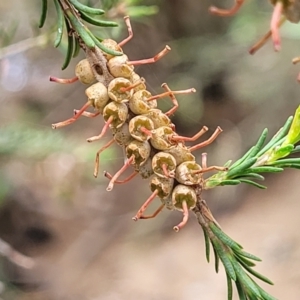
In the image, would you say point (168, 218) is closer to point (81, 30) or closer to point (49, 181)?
point (49, 181)

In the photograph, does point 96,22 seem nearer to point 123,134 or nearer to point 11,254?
point 123,134

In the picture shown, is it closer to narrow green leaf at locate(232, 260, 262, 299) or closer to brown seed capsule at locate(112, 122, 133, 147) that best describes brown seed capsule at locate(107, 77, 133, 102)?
brown seed capsule at locate(112, 122, 133, 147)

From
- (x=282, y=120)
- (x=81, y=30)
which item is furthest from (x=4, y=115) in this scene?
(x=81, y=30)

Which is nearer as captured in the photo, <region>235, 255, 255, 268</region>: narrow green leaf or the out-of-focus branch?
<region>235, 255, 255, 268</region>: narrow green leaf

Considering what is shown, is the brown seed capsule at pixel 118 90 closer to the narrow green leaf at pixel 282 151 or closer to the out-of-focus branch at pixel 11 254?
the narrow green leaf at pixel 282 151

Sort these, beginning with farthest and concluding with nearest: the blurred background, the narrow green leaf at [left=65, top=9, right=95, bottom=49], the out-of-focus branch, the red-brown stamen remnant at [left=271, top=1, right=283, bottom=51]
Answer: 1. the blurred background
2. the out-of-focus branch
3. the narrow green leaf at [left=65, top=9, right=95, bottom=49]
4. the red-brown stamen remnant at [left=271, top=1, right=283, bottom=51]

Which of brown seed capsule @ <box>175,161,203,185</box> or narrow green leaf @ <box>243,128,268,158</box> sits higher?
narrow green leaf @ <box>243,128,268,158</box>

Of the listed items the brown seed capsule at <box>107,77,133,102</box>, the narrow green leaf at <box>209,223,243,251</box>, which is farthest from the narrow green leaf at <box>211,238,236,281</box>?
the brown seed capsule at <box>107,77,133,102</box>

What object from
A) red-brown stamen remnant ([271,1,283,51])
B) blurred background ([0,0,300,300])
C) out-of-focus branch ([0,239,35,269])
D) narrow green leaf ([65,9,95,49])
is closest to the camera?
red-brown stamen remnant ([271,1,283,51])
